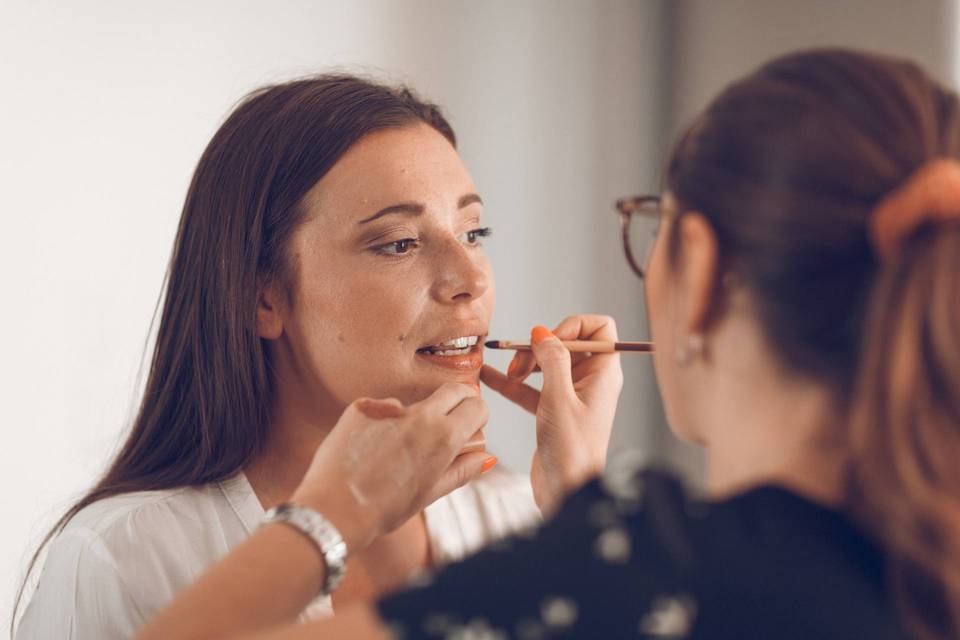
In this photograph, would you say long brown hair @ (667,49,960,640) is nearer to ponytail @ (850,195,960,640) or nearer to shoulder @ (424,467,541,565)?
ponytail @ (850,195,960,640)

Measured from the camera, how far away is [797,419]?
67 centimetres

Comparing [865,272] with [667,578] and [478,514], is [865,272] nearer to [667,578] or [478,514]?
[667,578]

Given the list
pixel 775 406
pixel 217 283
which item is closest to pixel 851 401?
pixel 775 406

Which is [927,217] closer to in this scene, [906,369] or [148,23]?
[906,369]

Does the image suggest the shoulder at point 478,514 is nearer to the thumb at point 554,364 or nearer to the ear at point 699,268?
the thumb at point 554,364

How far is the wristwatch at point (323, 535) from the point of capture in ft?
2.77

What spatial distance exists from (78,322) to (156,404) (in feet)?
1.32

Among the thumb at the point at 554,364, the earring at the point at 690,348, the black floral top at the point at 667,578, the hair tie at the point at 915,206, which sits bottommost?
the thumb at the point at 554,364

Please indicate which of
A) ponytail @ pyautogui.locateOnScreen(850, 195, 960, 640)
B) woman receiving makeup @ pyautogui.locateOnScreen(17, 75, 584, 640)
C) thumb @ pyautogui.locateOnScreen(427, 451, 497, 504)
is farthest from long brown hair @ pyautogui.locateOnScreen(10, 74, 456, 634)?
ponytail @ pyautogui.locateOnScreen(850, 195, 960, 640)

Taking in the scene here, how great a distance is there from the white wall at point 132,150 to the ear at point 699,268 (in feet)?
3.97

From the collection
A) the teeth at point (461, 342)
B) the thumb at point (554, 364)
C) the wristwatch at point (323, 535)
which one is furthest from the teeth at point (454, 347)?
the wristwatch at point (323, 535)

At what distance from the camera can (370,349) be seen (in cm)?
131

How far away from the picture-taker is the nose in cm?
132

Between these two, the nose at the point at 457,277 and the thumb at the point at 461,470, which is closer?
the thumb at the point at 461,470
